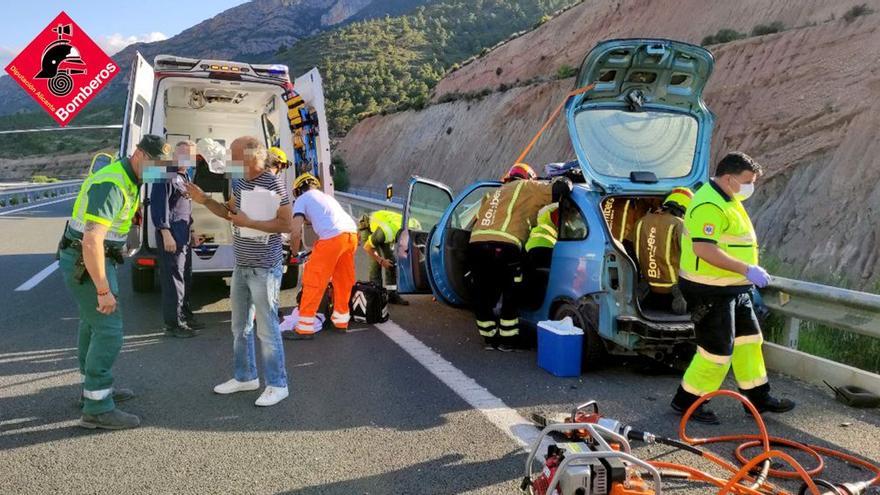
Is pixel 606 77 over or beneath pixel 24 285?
over

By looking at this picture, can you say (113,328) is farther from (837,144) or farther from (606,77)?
(837,144)

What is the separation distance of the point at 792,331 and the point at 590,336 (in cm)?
159

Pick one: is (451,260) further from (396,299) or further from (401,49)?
(401,49)

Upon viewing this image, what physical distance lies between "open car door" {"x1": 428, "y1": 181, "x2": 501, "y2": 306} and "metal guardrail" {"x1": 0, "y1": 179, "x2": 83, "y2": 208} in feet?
75.9

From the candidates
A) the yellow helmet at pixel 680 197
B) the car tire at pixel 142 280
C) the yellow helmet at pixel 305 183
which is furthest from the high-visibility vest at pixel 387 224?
the yellow helmet at pixel 680 197

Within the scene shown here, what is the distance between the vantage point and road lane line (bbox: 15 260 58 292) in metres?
8.54

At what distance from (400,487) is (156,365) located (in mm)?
2972

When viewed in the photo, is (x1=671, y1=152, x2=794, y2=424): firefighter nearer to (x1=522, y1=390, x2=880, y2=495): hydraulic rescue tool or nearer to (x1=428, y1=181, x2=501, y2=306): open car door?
(x1=522, y1=390, x2=880, y2=495): hydraulic rescue tool

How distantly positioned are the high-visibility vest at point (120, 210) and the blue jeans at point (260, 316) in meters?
0.81

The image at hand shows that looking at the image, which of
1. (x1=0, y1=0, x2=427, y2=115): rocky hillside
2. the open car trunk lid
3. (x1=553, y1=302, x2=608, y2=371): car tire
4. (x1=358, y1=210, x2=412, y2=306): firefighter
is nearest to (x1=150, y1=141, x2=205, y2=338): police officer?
(x1=358, y1=210, x2=412, y2=306): firefighter

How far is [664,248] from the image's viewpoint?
5184 millimetres

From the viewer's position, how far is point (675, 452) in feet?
12.2

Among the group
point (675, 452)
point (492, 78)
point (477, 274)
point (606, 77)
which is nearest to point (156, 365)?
point (477, 274)

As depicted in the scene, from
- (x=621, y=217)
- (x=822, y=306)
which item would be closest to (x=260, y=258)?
(x=621, y=217)
